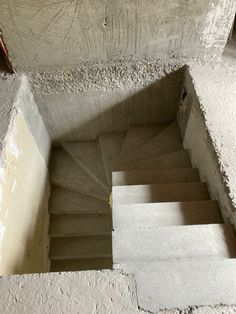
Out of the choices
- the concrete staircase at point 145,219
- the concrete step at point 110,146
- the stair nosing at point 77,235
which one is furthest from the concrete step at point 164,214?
the stair nosing at point 77,235

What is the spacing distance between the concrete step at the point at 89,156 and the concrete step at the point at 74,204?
25 cm

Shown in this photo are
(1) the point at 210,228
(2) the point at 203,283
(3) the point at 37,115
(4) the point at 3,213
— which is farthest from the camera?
(3) the point at 37,115

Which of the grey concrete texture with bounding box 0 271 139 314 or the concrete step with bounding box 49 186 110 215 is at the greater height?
the concrete step with bounding box 49 186 110 215

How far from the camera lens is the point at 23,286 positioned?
1.38m

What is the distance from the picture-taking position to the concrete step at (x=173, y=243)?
1634mm

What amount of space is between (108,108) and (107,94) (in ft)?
0.66

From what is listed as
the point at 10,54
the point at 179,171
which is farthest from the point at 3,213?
the point at 179,171

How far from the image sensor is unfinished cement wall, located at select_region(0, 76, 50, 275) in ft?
6.53

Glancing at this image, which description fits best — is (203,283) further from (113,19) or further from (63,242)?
(63,242)


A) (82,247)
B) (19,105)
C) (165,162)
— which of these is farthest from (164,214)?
(82,247)

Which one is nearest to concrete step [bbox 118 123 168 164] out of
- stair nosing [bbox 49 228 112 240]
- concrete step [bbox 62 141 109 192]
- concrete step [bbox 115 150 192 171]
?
concrete step [bbox 115 150 192 171]

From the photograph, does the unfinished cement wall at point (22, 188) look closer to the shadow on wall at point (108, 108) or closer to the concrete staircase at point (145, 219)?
the shadow on wall at point (108, 108)

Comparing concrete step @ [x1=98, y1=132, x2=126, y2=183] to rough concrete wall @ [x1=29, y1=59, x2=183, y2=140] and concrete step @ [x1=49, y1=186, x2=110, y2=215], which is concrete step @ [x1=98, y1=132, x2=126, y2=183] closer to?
rough concrete wall @ [x1=29, y1=59, x2=183, y2=140]

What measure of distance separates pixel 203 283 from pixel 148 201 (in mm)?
871
